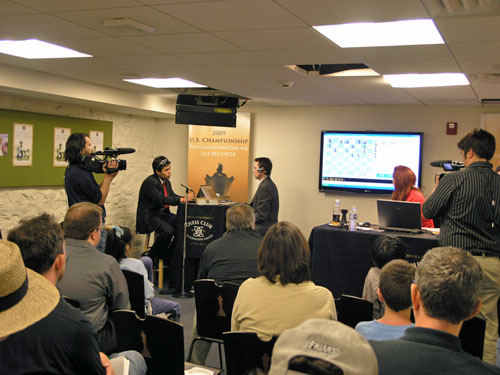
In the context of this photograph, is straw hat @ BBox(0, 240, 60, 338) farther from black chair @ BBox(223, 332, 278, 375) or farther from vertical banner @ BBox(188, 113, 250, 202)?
vertical banner @ BBox(188, 113, 250, 202)

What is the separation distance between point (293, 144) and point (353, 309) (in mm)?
5201

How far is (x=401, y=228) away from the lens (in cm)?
488

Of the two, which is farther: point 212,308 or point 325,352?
point 212,308

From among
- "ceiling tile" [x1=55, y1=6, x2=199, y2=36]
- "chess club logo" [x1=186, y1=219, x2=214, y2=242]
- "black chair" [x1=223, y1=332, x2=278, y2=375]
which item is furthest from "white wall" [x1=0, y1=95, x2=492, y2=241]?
"black chair" [x1=223, y1=332, x2=278, y2=375]

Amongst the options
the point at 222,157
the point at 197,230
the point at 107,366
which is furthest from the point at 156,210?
the point at 107,366

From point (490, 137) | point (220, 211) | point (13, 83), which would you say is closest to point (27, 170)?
point (13, 83)

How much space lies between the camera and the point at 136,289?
10.3ft

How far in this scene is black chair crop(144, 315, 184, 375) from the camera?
2129 millimetres

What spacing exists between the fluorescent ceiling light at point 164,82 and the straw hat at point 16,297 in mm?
4526

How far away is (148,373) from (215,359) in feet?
6.57

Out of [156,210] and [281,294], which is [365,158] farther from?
[281,294]

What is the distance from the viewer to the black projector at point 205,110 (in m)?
6.54

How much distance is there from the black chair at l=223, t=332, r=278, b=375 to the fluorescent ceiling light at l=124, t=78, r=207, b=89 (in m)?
4.03

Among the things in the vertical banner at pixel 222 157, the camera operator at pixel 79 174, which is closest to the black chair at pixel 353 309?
the camera operator at pixel 79 174
